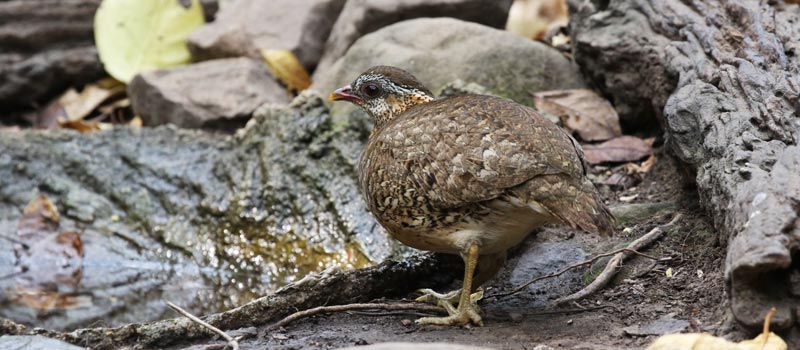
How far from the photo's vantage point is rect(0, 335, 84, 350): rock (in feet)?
12.1

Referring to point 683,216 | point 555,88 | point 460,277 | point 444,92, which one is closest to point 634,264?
point 683,216

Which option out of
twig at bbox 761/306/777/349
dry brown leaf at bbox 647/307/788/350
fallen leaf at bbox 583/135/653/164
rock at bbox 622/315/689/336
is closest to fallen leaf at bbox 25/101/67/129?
fallen leaf at bbox 583/135/653/164

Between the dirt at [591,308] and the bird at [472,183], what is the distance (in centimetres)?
20

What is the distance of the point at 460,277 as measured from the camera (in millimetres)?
5164

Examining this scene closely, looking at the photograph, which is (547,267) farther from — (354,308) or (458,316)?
(354,308)

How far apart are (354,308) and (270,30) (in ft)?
14.6

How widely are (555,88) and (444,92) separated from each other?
3.56ft

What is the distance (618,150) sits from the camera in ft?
20.8

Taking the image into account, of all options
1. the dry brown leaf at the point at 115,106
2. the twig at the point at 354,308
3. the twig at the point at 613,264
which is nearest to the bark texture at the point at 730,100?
the twig at the point at 613,264

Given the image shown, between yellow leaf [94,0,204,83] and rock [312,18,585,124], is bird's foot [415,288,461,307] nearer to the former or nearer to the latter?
rock [312,18,585,124]

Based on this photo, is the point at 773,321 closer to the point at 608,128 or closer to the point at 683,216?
the point at 683,216

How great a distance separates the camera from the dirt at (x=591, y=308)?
3904 millimetres

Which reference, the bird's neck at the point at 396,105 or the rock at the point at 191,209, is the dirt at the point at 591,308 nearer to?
the bird's neck at the point at 396,105

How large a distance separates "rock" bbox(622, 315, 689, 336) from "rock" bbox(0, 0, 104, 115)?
22.1 ft
